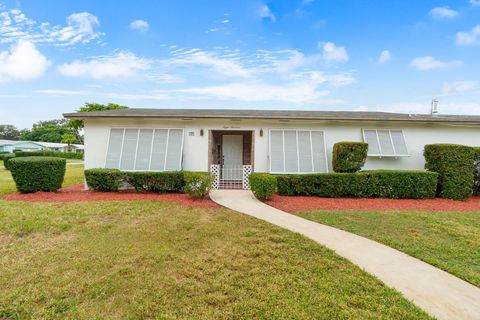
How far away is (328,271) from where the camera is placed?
3512 mm

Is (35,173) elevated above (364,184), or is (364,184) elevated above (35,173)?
(35,173)

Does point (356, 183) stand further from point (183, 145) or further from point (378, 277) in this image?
point (183, 145)

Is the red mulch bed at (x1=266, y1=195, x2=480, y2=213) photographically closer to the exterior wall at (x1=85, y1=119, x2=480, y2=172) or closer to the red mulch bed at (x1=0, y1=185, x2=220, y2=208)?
the exterior wall at (x1=85, y1=119, x2=480, y2=172)

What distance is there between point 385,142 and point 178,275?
33.8 feet

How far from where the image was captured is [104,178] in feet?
30.2

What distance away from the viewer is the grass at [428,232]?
12.8 ft

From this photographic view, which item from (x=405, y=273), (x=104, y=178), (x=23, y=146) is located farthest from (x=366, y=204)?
(x=23, y=146)

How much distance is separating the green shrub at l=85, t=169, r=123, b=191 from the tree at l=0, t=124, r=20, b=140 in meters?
111

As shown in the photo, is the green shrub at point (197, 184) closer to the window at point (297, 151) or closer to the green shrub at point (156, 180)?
the green shrub at point (156, 180)

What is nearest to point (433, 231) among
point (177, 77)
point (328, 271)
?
point (328, 271)

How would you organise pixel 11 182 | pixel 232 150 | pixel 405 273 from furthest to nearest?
pixel 232 150
pixel 11 182
pixel 405 273

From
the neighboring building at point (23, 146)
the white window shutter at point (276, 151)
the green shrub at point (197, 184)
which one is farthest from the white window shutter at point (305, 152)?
the neighboring building at point (23, 146)

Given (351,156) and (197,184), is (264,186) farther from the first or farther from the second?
(351,156)

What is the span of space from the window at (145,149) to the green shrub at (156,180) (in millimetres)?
740
